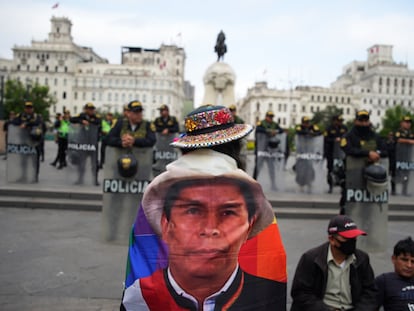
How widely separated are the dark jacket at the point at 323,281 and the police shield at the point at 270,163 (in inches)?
310

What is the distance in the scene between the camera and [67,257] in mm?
5801

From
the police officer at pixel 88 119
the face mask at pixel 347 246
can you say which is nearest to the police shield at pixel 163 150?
the police officer at pixel 88 119

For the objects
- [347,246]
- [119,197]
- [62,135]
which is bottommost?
[119,197]

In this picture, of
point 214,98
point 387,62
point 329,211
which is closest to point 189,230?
point 329,211

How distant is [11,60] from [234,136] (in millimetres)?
141132

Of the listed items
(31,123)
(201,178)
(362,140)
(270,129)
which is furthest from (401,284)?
(31,123)

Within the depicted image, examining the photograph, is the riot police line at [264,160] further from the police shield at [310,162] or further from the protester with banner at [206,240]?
the protester with banner at [206,240]

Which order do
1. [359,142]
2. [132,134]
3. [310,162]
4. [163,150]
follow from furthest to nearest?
1. [163,150]
2. [310,162]
3. [132,134]
4. [359,142]

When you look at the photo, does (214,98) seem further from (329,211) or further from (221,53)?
(329,211)

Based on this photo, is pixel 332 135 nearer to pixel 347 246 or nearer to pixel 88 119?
pixel 88 119

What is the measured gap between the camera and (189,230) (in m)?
2.15

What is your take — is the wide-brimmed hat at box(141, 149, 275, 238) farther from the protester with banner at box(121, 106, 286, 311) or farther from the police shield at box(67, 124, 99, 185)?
the police shield at box(67, 124, 99, 185)

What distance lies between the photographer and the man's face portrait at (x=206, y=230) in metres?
2.13

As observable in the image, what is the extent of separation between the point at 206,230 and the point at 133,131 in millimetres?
4740
